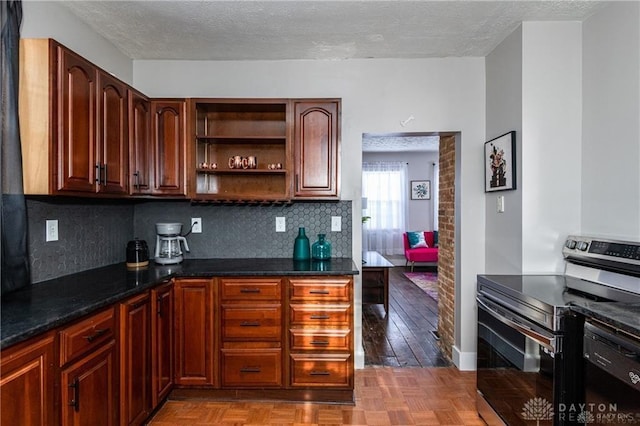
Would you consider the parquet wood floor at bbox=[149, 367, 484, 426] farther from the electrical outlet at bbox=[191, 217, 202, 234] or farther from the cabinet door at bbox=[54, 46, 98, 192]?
the cabinet door at bbox=[54, 46, 98, 192]

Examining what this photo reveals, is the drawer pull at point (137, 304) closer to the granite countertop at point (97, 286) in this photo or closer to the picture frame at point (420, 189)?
the granite countertop at point (97, 286)

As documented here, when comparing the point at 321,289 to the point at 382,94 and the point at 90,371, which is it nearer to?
the point at 90,371

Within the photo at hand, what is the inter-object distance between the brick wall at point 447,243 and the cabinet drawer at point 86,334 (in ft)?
8.41

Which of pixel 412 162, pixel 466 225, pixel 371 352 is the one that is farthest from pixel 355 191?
pixel 412 162

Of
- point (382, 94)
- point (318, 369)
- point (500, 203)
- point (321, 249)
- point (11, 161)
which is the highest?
point (382, 94)

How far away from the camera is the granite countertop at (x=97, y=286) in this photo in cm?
132

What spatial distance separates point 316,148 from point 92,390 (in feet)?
6.32

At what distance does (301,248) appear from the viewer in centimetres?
280

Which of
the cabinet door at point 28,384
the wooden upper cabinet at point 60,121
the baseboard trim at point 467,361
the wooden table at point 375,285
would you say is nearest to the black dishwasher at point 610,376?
the baseboard trim at point 467,361

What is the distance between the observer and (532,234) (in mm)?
2350

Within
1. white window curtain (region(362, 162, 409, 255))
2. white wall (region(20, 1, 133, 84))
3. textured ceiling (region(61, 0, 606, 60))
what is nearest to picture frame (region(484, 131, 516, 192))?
textured ceiling (region(61, 0, 606, 60))

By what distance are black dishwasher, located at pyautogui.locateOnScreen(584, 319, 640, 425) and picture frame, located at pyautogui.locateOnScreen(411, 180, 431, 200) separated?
21.9 ft

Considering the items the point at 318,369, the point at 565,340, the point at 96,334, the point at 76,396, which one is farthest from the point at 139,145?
the point at 565,340

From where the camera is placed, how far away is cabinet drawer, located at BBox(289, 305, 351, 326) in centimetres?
235
